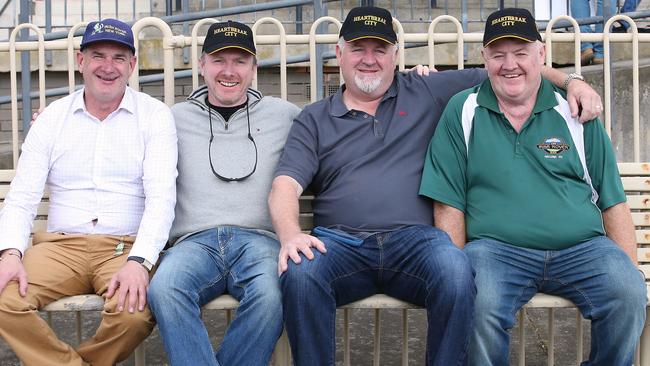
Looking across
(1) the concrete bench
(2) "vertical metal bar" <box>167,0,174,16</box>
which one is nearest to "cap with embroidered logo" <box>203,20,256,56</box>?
(1) the concrete bench

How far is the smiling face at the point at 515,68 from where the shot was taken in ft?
12.3

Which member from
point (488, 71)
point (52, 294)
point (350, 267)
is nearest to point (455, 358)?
point (350, 267)

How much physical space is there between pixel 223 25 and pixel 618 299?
2094mm

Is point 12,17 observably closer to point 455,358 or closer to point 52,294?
point 52,294

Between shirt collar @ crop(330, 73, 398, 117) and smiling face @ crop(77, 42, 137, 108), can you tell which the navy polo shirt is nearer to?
shirt collar @ crop(330, 73, 398, 117)

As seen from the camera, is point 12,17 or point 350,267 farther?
point 12,17

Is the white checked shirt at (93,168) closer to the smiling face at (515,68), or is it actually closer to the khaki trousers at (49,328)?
the khaki trousers at (49,328)

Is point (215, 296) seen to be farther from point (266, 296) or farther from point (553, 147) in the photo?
point (553, 147)

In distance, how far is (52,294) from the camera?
351cm

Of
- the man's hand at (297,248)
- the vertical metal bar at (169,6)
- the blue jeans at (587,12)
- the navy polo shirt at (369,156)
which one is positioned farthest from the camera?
the vertical metal bar at (169,6)

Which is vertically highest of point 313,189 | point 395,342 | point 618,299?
point 313,189

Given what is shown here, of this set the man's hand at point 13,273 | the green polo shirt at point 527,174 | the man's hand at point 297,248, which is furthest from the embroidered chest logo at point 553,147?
the man's hand at point 13,273

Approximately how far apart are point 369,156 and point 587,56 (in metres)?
4.42

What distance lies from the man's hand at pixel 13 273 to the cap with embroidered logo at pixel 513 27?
7.19ft
